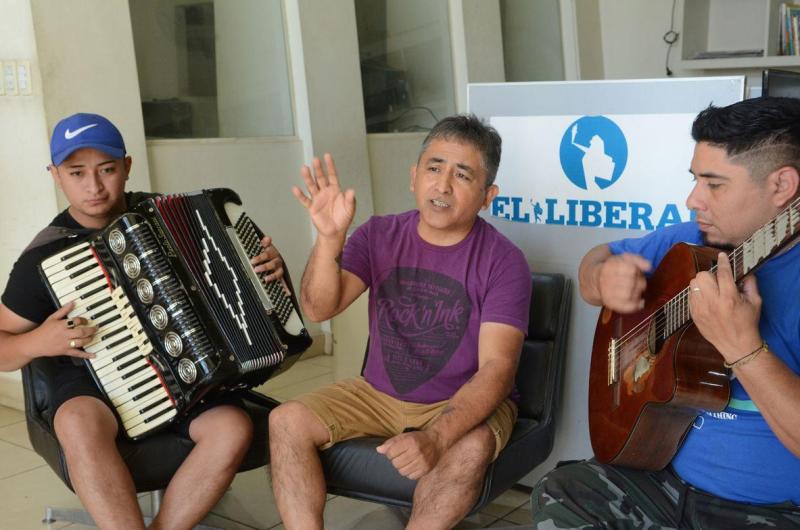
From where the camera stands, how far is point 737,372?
4.97ft

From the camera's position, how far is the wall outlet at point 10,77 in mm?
3604

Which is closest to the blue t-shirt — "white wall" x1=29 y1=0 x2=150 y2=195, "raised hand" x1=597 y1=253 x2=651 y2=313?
"raised hand" x1=597 y1=253 x2=651 y2=313

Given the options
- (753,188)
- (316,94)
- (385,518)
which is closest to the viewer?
(753,188)

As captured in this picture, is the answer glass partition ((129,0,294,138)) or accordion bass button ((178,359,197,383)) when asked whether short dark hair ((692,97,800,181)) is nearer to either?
accordion bass button ((178,359,197,383))

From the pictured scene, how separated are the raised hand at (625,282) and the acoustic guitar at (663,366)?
27 millimetres

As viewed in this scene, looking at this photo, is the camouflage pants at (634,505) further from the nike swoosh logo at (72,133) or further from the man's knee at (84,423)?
the nike swoosh logo at (72,133)

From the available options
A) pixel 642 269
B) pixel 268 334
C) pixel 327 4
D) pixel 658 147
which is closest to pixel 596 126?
pixel 658 147

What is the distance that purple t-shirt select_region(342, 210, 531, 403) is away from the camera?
2.25 m

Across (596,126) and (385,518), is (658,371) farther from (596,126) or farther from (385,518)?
(385,518)

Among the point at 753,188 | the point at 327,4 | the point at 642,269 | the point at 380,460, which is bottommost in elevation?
the point at 380,460

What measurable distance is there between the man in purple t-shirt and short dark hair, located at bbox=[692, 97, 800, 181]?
0.72m

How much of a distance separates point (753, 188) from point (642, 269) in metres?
0.32

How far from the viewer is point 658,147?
239 centimetres

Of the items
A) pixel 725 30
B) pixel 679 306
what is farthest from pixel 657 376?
pixel 725 30
